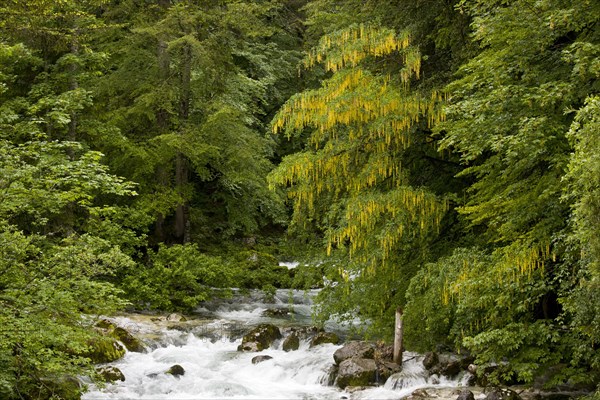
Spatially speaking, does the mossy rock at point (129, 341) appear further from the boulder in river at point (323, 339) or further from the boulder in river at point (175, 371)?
the boulder in river at point (323, 339)

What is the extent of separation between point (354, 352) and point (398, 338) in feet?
3.34

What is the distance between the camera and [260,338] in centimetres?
1520

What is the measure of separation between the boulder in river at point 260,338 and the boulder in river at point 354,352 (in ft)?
7.53

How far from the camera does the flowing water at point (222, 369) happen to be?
12.2 m

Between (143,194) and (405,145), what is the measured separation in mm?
10410

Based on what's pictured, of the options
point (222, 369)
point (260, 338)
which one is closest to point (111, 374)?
point (222, 369)

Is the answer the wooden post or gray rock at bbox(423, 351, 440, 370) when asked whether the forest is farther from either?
the wooden post

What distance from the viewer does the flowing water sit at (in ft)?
40.0

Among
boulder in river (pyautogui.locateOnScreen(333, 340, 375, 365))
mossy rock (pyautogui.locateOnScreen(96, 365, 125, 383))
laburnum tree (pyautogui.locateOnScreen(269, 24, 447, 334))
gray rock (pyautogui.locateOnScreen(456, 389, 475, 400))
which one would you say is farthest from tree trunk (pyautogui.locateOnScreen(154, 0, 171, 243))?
gray rock (pyautogui.locateOnScreen(456, 389, 475, 400))

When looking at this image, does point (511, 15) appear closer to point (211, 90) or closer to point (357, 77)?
point (357, 77)

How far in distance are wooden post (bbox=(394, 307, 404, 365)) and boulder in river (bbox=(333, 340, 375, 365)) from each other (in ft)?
1.81

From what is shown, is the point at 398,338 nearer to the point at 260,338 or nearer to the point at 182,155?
the point at 260,338

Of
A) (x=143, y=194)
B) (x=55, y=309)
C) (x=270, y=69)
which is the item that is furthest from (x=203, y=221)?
(x=55, y=309)

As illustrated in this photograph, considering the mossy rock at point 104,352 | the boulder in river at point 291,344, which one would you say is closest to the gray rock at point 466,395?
the boulder in river at point 291,344
